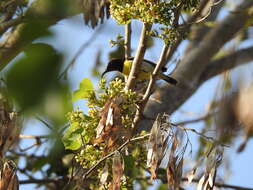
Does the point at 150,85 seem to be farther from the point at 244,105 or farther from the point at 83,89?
the point at 244,105

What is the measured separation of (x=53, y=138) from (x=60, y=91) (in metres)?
0.12

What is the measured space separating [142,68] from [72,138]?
210 cm

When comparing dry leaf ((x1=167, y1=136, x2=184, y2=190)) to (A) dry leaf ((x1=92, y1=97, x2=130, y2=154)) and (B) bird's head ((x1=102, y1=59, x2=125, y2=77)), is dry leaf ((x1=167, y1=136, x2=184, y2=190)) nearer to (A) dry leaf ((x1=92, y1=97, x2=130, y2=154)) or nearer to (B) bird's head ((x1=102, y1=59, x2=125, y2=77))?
(A) dry leaf ((x1=92, y1=97, x2=130, y2=154))

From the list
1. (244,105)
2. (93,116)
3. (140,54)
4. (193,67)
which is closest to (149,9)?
(140,54)

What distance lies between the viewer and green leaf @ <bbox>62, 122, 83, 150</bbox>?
2.76 metres

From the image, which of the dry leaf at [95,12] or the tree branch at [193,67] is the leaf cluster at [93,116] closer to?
the dry leaf at [95,12]

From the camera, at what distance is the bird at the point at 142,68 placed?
14.9ft

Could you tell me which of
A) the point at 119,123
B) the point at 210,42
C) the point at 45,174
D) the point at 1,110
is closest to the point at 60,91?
the point at 119,123

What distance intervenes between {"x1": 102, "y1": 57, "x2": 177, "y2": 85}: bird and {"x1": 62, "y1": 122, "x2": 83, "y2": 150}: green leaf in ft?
4.81

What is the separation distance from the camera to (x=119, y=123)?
237cm

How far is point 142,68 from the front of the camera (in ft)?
15.9

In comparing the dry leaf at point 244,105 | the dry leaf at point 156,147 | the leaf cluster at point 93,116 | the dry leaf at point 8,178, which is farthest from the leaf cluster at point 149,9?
the dry leaf at point 244,105

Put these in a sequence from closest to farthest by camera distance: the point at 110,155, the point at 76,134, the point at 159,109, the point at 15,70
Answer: the point at 15,70
the point at 110,155
the point at 76,134
the point at 159,109

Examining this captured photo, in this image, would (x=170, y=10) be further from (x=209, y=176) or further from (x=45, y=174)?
(x=45, y=174)
